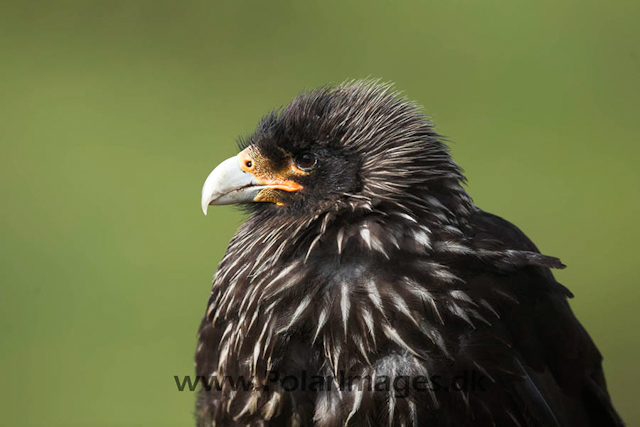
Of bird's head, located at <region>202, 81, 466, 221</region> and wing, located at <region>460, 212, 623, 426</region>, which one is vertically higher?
bird's head, located at <region>202, 81, 466, 221</region>

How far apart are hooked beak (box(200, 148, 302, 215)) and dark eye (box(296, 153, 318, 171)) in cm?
9

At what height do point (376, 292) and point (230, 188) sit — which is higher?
point (230, 188)

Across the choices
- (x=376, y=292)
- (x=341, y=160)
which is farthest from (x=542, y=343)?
(x=341, y=160)

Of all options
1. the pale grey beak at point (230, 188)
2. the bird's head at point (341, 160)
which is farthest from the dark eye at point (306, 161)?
the pale grey beak at point (230, 188)

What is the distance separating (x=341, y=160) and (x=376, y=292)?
0.38 metres

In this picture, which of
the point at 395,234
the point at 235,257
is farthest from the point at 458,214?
the point at 235,257

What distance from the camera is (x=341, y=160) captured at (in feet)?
6.71

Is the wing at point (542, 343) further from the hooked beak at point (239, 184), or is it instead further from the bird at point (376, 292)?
the hooked beak at point (239, 184)

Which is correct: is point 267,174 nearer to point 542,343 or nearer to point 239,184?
point 239,184

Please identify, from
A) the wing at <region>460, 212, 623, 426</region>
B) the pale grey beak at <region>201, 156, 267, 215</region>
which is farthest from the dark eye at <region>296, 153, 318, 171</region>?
the wing at <region>460, 212, 623, 426</region>

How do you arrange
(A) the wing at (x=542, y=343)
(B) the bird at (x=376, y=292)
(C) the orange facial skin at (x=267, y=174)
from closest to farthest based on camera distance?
(B) the bird at (x=376, y=292) → (A) the wing at (x=542, y=343) → (C) the orange facial skin at (x=267, y=174)

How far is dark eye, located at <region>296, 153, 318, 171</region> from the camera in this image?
2070mm

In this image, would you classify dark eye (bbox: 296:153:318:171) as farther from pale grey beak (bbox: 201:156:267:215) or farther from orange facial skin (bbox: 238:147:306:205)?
pale grey beak (bbox: 201:156:267:215)

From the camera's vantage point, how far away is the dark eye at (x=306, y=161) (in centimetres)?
207
